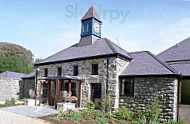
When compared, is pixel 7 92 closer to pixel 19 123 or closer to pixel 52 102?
pixel 52 102

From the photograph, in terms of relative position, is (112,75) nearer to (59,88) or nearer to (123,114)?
(123,114)

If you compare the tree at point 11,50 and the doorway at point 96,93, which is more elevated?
the tree at point 11,50

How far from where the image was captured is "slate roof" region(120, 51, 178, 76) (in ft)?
33.6

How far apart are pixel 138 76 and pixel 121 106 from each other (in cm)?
235

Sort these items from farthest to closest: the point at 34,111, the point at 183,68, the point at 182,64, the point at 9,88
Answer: the point at 9,88, the point at 182,64, the point at 183,68, the point at 34,111

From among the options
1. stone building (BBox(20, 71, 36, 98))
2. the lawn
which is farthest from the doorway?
stone building (BBox(20, 71, 36, 98))

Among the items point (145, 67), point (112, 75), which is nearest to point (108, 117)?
point (112, 75)

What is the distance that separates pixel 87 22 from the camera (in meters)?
16.5

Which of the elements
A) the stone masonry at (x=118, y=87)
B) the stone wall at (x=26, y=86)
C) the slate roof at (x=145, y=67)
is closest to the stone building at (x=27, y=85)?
the stone wall at (x=26, y=86)

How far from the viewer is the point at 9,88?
19.3 meters

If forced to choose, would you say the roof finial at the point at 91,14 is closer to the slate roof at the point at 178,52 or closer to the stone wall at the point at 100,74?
the stone wall at the point at 100,74

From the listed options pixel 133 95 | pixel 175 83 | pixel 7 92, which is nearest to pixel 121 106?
pixel 133 95

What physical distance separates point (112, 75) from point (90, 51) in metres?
3.35

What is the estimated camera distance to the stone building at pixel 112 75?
9.99 metres
